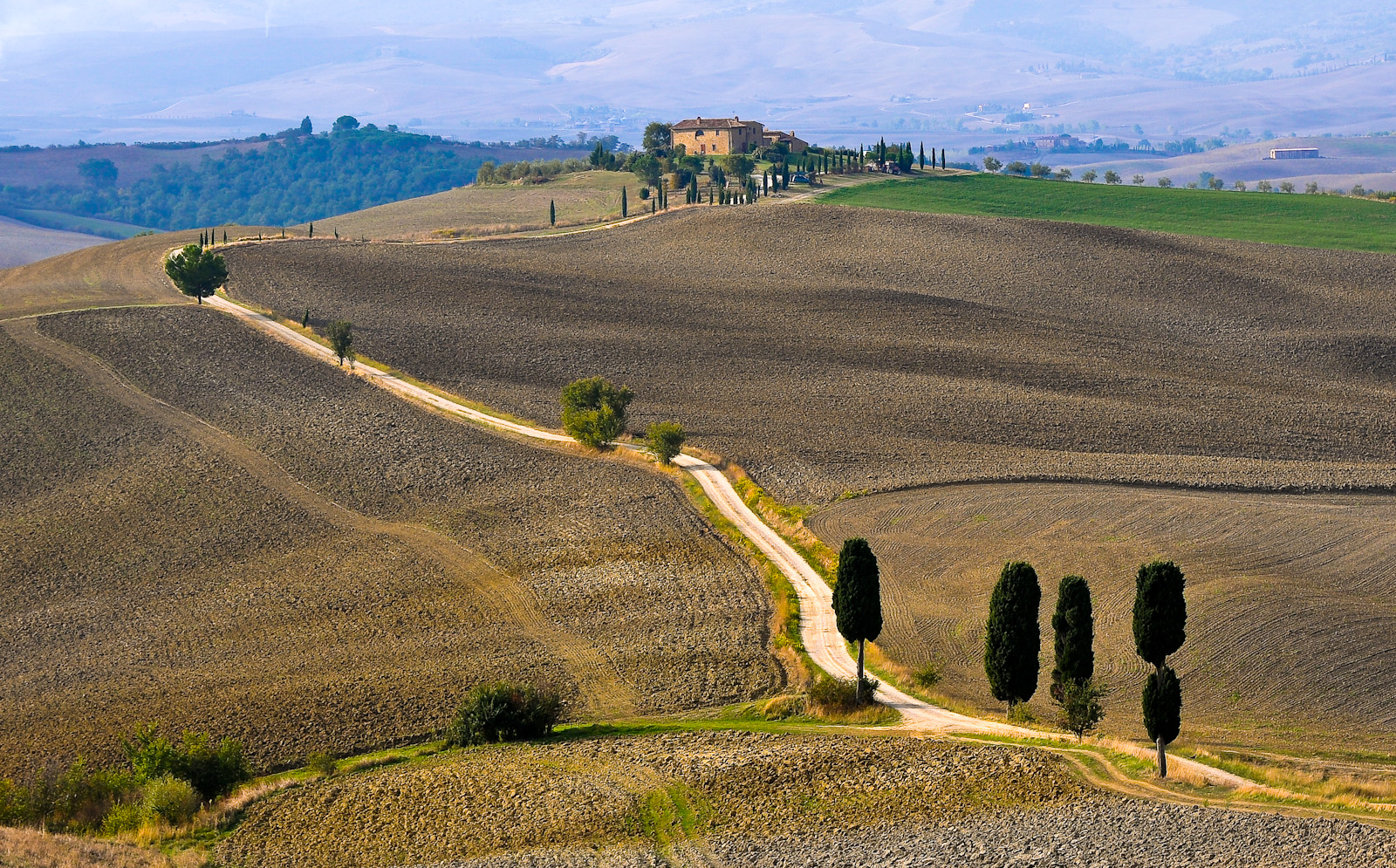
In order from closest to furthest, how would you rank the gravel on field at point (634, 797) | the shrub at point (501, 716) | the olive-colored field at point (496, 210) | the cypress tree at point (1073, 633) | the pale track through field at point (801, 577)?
the gravel on field at point (634, 797)
the cypress tree at point (1073, 633)
the pale track through field at point (801, 577)
the shrub at point (501, 716)
the olive-colored field at point (496, 210)

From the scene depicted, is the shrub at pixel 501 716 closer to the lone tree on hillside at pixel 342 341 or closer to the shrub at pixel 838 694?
the shrub at pixel 838 694

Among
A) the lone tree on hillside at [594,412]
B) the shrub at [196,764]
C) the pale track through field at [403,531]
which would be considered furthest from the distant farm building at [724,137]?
the shrub at [196,764]

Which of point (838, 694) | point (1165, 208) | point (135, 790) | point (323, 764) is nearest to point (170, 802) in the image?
point (135, 790)

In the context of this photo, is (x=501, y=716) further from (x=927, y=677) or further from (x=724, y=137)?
(x=724, y=137)

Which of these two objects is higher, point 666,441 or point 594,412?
point 594,412

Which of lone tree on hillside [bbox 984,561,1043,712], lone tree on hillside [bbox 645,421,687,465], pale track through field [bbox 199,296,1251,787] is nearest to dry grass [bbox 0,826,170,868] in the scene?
pale track through field [bbox 199,296,1251,787]

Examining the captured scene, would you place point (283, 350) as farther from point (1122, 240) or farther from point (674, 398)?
point (1122, 240)

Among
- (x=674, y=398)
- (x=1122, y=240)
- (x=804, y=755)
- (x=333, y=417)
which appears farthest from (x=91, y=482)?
(x=1122, y=240)
